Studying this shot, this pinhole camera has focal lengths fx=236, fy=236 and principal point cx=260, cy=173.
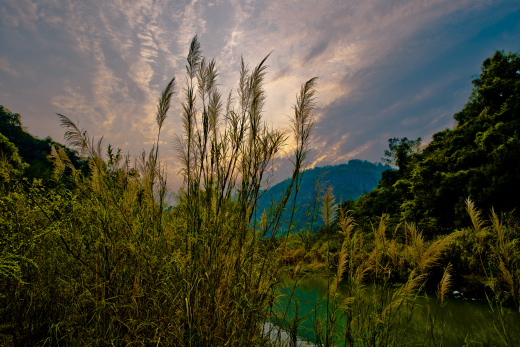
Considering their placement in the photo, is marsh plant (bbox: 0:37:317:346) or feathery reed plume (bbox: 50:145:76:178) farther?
feathery reed plume (bbox: 50:145:76:178)

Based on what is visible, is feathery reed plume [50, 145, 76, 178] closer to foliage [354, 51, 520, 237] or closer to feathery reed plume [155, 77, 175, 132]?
feathery reed plume [155, 77, 175, 132]

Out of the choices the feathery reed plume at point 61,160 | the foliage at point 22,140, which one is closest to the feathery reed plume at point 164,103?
the feathery reed plume at point 61,160

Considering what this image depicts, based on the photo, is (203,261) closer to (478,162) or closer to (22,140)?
(478,162)

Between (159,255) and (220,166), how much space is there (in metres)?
0.84

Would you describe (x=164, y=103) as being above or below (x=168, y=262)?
Result: above

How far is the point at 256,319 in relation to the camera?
158 centimetres

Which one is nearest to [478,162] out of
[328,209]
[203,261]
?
[328,209]

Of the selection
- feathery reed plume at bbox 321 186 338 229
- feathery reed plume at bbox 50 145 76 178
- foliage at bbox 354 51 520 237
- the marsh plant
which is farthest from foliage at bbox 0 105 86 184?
foliage at bbox 354 51 520 237

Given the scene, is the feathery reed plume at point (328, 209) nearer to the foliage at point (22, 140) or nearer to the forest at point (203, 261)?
the forest at point (203, 261)

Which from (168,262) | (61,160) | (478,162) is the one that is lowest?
(168,262)

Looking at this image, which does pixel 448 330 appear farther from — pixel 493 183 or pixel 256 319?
pixel 493 183

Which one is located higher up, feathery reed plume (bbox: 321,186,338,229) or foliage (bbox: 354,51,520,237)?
foliage (bbox: 354,51,520,237)

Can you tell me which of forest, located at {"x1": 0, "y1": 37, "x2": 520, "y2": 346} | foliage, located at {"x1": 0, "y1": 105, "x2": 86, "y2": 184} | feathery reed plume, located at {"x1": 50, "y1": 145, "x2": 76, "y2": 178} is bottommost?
forest, located at {"x1": 0, "y1": 37, "x2": 520, "y2": 346}

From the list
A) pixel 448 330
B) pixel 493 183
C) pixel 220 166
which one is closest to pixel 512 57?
pixel 493 183
